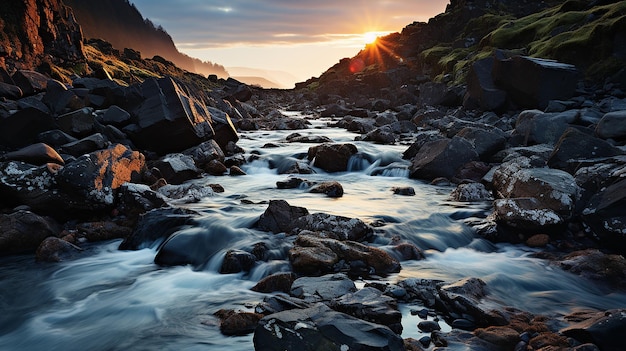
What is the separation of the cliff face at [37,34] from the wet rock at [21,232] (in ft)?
72.2

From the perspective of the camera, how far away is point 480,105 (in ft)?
104

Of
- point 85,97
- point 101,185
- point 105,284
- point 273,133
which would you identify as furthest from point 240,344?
point 273,133

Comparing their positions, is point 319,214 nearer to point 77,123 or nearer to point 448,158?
point 448,158

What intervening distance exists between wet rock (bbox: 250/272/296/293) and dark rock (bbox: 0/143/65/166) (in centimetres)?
842

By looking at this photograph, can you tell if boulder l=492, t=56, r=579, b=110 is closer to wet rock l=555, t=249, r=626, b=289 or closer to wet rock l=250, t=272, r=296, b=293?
wet rock l=555, t=249, r=626, b=289

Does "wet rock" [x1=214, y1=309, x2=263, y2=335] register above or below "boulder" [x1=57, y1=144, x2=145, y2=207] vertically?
below

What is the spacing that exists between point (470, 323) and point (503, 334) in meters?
0.50

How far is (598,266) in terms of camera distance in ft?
26.6

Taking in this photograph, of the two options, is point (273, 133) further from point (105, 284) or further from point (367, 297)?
point (367, 297)

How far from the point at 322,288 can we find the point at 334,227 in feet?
10.0

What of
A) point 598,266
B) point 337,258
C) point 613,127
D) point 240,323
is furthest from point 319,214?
point 613,127

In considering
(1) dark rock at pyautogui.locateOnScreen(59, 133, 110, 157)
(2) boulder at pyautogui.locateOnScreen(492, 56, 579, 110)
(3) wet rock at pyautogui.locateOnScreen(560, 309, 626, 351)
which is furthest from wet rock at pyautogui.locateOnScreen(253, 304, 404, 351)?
(2) boulder at pyautogui.locateOnScreen(492, 56, 579, 110)

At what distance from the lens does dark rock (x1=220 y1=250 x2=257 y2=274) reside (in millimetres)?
8516

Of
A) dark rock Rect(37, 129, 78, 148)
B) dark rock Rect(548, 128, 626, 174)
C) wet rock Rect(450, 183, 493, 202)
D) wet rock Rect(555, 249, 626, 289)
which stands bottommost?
wet rock Rect(555, 249, 626, 289)
